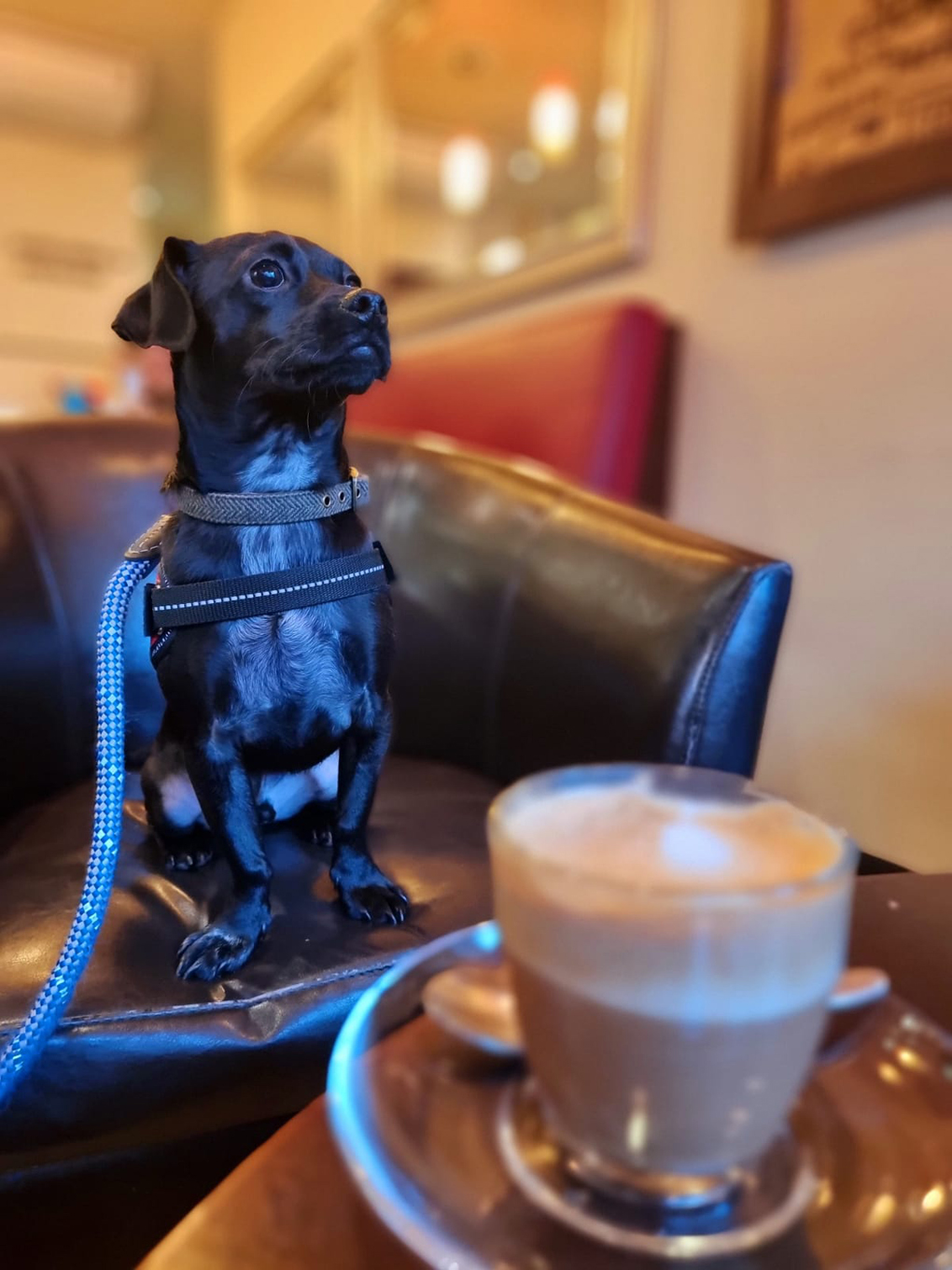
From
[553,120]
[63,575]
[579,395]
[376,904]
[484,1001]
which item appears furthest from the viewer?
[553,120]

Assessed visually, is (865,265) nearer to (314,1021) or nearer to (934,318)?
(934,318)

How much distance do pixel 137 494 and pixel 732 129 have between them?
1.10m

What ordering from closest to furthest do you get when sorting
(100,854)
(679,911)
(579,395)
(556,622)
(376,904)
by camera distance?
(679,911) < (100,854) < (376,904) < (556,622) < (579,395)

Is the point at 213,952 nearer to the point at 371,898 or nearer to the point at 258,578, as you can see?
the point at 371,898

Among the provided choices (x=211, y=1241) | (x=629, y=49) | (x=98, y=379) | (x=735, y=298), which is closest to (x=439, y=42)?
(x=629, y=49)

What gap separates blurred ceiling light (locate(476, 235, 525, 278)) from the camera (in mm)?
2094

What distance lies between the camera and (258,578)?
2.09 ft

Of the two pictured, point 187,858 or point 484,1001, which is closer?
point 484,1001

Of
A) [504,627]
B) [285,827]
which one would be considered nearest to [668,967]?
[285,827]

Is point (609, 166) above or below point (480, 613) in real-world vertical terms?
above

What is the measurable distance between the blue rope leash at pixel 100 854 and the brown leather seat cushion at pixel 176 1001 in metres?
0.02

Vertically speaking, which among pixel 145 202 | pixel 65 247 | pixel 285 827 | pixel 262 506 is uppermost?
pixel 145 202

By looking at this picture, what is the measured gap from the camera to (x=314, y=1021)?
0.61 meters

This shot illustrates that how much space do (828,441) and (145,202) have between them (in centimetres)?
552
